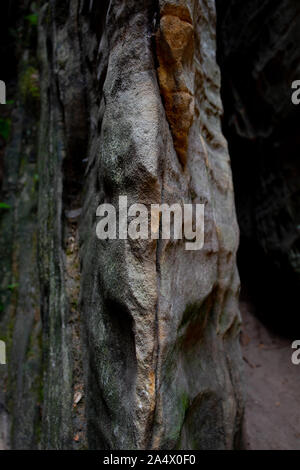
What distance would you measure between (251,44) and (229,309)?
2793mm

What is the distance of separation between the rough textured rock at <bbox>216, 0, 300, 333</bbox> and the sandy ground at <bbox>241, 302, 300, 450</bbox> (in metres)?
0.26

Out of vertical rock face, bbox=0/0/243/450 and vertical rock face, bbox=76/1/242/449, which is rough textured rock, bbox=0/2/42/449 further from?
vertical rock face, bbox=76/1/242/449

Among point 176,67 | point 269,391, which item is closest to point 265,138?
point 176,67

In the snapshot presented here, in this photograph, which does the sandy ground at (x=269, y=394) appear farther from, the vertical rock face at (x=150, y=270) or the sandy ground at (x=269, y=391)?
the vertical rock face at (x=150, y=270)

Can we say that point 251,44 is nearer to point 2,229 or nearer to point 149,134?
point 149,134

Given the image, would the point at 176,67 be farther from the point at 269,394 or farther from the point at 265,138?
the point at 269,394

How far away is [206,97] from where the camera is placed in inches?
84.0

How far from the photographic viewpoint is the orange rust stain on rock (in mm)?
1257

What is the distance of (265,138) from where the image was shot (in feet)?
11.0

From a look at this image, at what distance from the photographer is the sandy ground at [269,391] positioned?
2045 millimetres

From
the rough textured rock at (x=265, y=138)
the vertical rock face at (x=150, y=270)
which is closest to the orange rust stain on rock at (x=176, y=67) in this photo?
the vertical rock face at (x=150, y=270)

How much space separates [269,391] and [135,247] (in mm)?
2198
